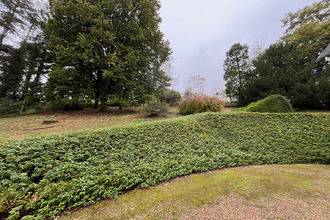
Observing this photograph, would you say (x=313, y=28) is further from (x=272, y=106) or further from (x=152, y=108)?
(x=152, y=108)

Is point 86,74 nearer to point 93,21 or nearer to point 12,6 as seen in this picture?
point 93,21

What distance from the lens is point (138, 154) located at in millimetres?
2621

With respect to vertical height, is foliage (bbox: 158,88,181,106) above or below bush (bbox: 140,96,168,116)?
above

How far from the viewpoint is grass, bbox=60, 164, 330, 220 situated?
1.51 meters

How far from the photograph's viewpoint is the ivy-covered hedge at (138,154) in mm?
1576

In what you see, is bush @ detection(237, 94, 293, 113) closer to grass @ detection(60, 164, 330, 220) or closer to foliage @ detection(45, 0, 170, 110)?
grass @ detection(60, 164, 330, 220)

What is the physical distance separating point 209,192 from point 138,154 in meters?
1.57

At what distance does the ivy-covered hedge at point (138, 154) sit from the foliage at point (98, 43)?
5.50 meters

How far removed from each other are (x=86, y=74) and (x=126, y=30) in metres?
4.30

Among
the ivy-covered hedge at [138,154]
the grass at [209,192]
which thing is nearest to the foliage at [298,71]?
the ivy-covered hedge at [138,154]

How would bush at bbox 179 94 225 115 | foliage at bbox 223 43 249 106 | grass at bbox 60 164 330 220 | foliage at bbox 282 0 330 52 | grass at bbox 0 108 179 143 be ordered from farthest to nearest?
foliage at bbox 223 43 249 106 < foliage at bbox 282 0 330 52 < bush at bbox 179 94 225 115 < grass at bbox 0 108 179 143 < grass at bbox 60 164 330 220

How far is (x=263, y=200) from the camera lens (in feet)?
5.52

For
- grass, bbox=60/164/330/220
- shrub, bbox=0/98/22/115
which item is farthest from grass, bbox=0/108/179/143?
grass, bbox=60/164/330/220

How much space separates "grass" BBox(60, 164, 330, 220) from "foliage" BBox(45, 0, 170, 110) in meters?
6.82
